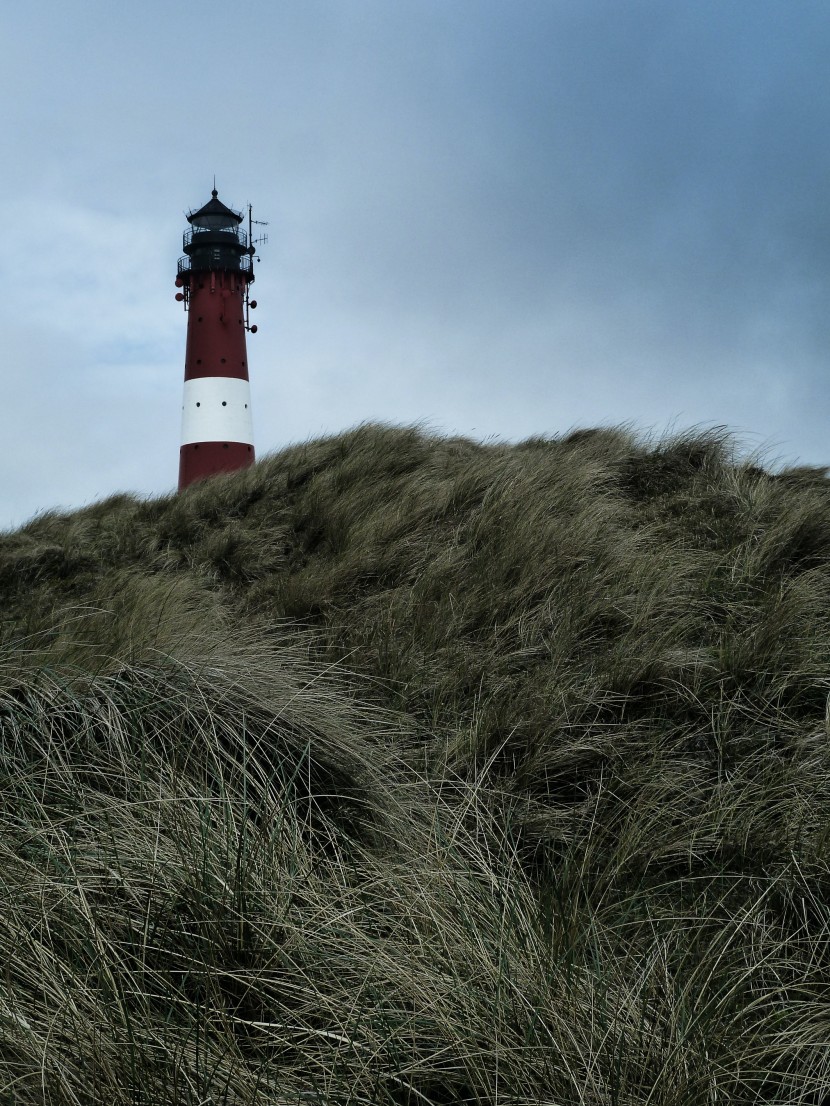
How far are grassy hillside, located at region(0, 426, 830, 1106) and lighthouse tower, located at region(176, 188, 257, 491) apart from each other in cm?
1367

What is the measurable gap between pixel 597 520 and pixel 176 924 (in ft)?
11.5

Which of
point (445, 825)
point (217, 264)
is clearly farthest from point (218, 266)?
point (445, 825)

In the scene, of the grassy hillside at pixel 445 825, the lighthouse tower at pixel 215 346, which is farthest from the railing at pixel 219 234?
the grassy hillside at pixel 445 825

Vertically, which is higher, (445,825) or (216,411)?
(216,411)

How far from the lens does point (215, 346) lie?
19.1 meters

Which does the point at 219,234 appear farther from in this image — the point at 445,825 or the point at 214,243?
the point at 445,825

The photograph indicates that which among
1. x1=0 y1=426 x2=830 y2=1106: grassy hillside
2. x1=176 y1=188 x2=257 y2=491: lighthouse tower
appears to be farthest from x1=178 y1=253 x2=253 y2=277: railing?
x1=0 y1=426 x2=830 y2=1106: grassy hillside

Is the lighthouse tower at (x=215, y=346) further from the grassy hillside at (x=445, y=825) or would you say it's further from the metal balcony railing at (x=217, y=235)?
the grassy hillside at (x=445, y=825)

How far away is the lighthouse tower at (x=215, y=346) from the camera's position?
59.9 feet

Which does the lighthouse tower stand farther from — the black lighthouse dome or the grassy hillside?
the grassy hillside

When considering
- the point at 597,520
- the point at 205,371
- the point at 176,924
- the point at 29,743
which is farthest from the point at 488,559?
the point at 205,371

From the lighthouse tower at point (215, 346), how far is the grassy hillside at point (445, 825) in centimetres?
1367

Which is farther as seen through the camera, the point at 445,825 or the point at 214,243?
the point at 214,243

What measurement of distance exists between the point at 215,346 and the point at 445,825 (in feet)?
59.9
